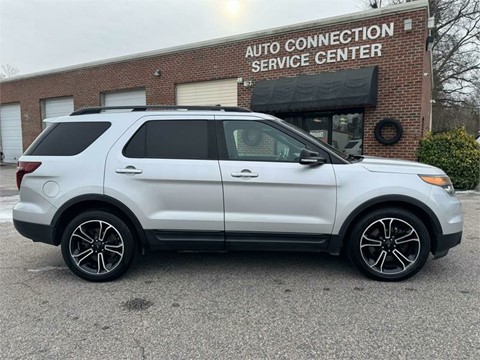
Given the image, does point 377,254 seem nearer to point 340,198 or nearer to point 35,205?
point 340,198

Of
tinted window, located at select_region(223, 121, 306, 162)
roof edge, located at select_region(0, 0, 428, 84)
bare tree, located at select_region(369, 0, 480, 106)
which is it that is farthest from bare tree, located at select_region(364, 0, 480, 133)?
tinted window, located at select_region(223, 121, 306, 162)

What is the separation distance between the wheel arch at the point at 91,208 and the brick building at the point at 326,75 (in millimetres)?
7798

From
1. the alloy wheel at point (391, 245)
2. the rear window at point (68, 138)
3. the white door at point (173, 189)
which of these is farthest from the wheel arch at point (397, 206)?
the rear window at point (68, 138)

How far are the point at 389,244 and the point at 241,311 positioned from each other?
1.72 m

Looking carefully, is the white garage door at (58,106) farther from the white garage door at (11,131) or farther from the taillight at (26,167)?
the taillight at (26,167)

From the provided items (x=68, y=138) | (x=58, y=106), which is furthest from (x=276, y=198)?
(x=58, y=106)

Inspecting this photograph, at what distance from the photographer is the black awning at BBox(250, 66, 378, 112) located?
991 centimetres

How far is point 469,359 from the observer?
8.04 ft

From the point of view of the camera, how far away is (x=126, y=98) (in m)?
15.9

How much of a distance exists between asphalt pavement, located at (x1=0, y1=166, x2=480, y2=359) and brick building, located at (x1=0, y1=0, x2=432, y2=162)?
6.45m

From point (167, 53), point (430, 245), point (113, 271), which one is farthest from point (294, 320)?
point (167, 53)

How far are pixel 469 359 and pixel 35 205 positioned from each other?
4.20 meters

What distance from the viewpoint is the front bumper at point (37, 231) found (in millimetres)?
3873

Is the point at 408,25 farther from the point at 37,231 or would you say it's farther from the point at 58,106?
the point at 58,106
